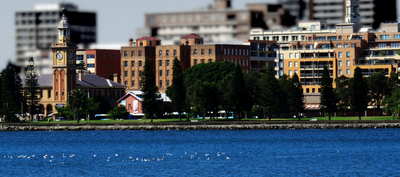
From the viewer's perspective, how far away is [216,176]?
262 feet

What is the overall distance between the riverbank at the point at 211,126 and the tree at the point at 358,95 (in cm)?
853

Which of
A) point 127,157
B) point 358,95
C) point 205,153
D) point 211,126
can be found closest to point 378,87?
point 358,95

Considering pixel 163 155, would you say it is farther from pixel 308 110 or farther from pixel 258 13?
pixel 308 110

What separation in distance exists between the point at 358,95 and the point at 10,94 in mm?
68618

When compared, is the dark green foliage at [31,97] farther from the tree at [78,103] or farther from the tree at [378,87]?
the tree at [378,87]

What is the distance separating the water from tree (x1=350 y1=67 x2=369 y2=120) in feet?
40.9

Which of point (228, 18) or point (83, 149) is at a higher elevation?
point (228, 18)

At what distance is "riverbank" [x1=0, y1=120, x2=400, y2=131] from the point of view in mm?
148125

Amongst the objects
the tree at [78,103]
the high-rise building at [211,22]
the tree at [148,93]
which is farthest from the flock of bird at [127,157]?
the tree at [78,103]

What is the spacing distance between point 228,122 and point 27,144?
39529 millimetres

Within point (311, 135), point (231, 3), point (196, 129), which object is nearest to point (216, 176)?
point (231, 3)

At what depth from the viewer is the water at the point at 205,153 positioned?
8500 centimetres

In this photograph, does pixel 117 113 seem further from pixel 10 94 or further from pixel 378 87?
pixel 378 87

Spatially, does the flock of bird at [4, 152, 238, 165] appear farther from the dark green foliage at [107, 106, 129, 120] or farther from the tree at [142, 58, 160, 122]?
the dark green foliage at [107, 106, 129, 120]
